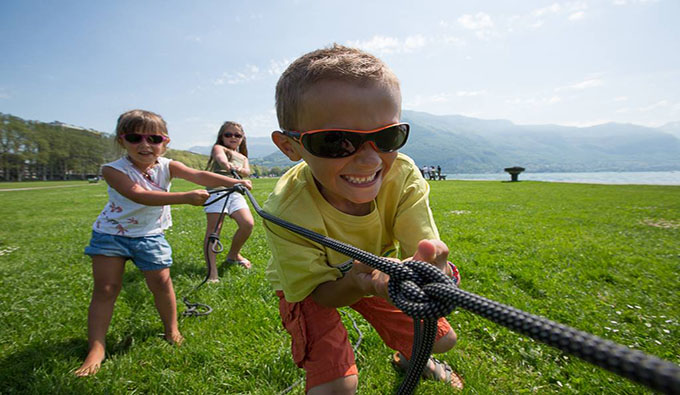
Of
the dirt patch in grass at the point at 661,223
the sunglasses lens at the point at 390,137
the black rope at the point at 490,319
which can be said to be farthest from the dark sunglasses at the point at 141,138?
the dirt patch in grass at the point at 661,223

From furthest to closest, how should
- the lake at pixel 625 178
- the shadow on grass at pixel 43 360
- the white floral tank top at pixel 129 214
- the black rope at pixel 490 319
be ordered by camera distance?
the lake at pixel 625 178, the white floral tank top at pixel 129 214, the shadow on grass at pixel 43 360, the black rope at pixel 490 319

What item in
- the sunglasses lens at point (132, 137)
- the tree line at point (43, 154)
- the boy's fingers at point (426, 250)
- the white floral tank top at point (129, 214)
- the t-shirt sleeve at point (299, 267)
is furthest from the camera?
the tree line at point (43, 154)

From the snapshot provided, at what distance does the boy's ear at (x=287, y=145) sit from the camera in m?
1.93

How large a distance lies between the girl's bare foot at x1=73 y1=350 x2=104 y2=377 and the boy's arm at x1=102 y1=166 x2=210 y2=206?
1.39 meters

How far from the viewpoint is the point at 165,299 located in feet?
9.66

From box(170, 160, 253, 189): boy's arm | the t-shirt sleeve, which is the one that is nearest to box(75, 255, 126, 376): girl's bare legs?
box(170, 160, 253, 189): boy's arm

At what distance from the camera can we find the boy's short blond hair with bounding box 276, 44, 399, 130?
161 cm

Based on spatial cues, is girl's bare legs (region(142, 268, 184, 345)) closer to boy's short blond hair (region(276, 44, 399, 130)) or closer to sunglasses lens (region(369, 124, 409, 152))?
boy's short blond hair (region(276, 44, 399, 130))

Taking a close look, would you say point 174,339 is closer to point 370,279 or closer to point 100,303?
point 100,303

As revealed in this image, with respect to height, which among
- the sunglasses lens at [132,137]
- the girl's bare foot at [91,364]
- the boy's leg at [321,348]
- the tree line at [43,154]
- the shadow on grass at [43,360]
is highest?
Result: the tree line at [43,154]

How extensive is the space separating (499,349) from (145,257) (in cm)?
345

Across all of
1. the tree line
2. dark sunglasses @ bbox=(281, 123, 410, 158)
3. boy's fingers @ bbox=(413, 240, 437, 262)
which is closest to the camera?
boy's fingers @ bbox=(413, 240, 437, 262)

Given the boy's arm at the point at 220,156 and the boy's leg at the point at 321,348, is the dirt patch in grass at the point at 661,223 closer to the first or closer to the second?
the boy's leg at the point at 321,348

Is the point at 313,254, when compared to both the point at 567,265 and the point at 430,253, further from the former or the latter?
the point at 567,265
